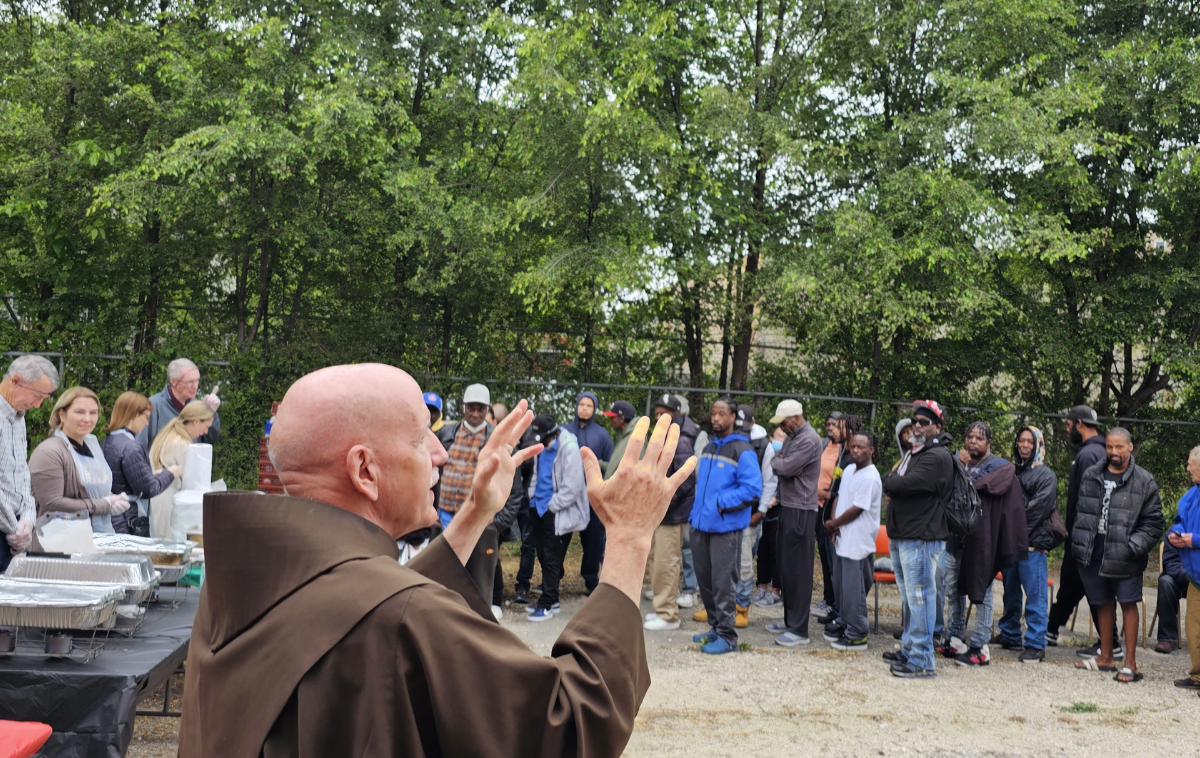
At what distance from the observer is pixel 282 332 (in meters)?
13.5

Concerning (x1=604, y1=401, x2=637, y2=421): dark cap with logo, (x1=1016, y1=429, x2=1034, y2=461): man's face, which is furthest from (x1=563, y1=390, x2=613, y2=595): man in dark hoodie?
(x1=1016, y1=429, x2=1034, y2=461): man's face

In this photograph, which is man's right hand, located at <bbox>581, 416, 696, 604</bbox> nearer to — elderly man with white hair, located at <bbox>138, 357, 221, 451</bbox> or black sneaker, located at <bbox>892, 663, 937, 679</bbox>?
elderly man with white hair, located at <bbox>138, 357, 221, 451</bbox>

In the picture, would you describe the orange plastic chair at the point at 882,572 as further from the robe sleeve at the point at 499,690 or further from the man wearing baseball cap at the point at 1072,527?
the robe sleeve at the point at 499,690

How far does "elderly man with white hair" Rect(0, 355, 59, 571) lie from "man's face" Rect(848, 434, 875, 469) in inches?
219

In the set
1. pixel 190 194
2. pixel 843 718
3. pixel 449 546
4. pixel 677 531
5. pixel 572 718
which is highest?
pixel 190 194

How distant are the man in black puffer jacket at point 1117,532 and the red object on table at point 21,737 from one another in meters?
6.85

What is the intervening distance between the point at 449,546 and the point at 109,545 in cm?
371

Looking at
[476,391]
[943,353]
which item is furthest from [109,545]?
[943,353]

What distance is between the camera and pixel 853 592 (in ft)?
25.3

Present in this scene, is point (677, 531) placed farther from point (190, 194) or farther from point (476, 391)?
point (190, 194)

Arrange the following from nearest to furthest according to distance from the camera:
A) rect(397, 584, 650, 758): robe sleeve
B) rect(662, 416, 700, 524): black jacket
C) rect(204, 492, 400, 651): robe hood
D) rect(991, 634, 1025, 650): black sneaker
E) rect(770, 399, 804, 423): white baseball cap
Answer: rect(397, 584, 650, 758): robe sleeve
rect(204, 492, 400, 651): robe hood
rect(770, 399, 804, 423): white baseball cap
rect(991, 634, 1025, 650): black sneaker
rect(662, 416, 700, 524): black jacket

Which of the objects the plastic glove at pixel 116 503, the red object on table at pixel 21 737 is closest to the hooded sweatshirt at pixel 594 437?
the plastic glove at pixel 116 503

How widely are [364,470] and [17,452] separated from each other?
408 centimetres

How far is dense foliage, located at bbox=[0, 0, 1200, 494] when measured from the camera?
1166 centimetres
